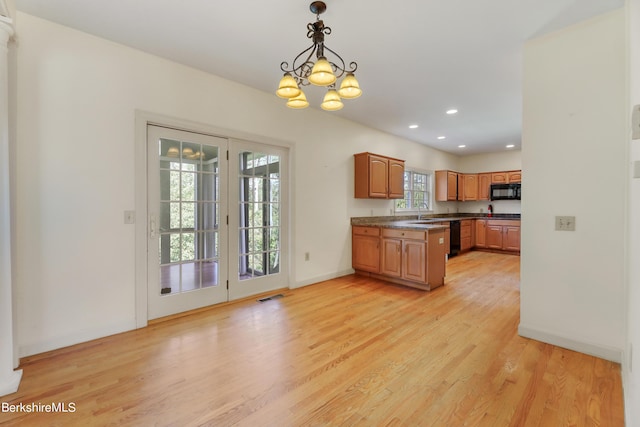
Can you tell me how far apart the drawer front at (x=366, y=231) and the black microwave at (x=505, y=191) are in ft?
15.3

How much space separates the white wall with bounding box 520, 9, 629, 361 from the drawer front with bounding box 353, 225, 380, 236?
2.20 meters

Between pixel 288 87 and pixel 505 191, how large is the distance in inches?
279

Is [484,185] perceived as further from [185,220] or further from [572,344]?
[185,220]

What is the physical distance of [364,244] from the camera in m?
4.68

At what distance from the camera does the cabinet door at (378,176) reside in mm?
4777

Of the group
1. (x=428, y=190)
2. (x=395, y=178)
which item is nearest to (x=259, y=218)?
(x=395, y=178)

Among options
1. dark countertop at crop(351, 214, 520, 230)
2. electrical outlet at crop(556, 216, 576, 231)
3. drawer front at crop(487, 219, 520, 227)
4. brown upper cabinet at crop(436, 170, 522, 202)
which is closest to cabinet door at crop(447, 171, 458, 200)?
brown upper cabinet at crop(436, 170, 522, 202)

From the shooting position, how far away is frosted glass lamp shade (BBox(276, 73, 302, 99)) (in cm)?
204

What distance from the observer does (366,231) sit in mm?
4668

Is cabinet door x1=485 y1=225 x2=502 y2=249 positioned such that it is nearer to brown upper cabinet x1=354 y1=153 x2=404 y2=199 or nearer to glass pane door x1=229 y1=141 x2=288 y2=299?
brown upper cabinet x1=354 y1=153 x2=404 y2=199

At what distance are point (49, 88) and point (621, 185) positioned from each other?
4.54m

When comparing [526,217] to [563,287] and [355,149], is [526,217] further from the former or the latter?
[355,149]

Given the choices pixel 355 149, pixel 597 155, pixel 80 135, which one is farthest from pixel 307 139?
pixel 597 155

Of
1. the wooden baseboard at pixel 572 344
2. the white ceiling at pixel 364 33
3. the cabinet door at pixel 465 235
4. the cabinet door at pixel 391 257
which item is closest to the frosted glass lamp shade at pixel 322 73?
the white ceiling at pixel 364 33
